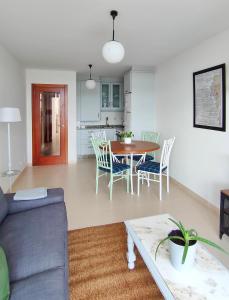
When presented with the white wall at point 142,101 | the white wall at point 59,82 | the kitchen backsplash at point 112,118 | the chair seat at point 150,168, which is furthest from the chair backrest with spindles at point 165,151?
the kitchen backsplash at point 112,118

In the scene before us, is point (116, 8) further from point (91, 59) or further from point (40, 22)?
point (91, 59)

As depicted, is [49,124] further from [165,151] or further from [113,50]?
[113,50]

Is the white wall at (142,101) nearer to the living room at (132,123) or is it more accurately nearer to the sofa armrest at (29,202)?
the living room at (132,123)

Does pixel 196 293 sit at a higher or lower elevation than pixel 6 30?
lower

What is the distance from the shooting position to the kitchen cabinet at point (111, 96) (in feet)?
23.2

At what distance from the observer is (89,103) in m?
6.90

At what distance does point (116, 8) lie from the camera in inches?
93.1

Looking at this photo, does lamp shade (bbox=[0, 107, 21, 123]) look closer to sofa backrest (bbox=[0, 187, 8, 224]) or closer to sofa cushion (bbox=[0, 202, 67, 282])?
sofa backrest (bbox=[0, 187, 8, 224])

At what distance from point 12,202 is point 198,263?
1606mm

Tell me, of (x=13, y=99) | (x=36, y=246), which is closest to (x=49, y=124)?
(x=13, y=99)

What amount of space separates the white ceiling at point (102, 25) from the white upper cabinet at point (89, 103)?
98.6 inches

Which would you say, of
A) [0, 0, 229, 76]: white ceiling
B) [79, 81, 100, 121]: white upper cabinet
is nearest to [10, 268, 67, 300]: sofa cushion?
[0, 0, 229, 76]: white ceiling

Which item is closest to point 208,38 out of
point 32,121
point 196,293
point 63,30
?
point 63,30

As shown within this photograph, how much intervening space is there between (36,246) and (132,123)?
163 inches
